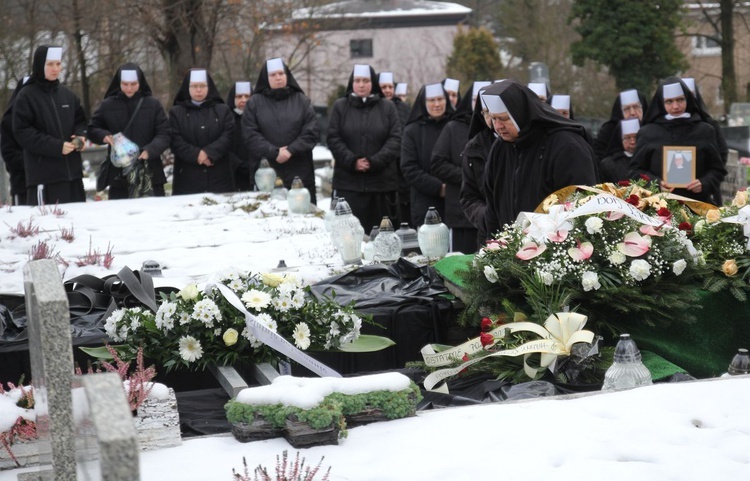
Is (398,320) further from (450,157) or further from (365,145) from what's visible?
(365,145)

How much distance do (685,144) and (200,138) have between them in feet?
15.8

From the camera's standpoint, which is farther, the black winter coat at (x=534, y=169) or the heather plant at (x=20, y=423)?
the black winter coat at (x=534, y=169)

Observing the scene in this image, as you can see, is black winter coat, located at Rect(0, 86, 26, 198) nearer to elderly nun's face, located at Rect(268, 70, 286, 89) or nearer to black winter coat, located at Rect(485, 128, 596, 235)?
elderly nun's face, located at Rect(268, 70, 286, 89)

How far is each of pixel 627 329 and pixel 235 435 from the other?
6.90 feet

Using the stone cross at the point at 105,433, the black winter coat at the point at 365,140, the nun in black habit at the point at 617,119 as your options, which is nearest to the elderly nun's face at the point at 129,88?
the black winter coat at the point at 365,140

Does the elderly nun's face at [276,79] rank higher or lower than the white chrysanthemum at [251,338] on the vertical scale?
higher

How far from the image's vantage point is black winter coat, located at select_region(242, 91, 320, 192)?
10.9 meters

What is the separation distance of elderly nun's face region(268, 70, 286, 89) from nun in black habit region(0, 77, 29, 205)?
2647mm

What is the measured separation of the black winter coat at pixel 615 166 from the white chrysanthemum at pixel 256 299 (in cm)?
531

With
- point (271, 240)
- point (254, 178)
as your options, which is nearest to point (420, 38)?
point (254, 178)

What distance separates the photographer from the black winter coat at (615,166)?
380 inches

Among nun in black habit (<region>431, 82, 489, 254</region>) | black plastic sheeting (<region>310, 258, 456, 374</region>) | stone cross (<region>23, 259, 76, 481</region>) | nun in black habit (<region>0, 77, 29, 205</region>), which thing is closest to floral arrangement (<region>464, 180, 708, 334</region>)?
black plastic sheeting (<region>310, 258, 456, 374</region>)

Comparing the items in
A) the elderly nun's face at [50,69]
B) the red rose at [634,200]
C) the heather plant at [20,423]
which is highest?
the elderly nun's face at [50,69]

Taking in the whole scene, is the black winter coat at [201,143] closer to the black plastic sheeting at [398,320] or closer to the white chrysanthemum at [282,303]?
the black plastic sheeting at [398,320]
